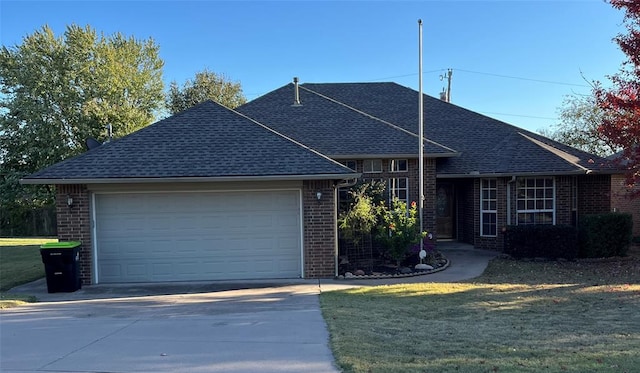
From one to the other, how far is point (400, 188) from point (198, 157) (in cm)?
667

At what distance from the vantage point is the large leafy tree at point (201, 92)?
3678 centimetres

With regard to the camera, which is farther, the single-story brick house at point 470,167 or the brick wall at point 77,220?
the single-story brick house at point 470,167

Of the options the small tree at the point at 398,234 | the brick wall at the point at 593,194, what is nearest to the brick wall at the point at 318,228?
the small tree at the point at 398,234

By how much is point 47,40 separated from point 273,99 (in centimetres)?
2166

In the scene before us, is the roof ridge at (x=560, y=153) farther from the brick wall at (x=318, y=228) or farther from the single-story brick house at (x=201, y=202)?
the brick wall at (x=318, y=228)

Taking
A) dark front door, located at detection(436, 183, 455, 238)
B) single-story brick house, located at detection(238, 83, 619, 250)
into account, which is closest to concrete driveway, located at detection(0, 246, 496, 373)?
single-story brick house, located at detection(238, 83, 619, 250)

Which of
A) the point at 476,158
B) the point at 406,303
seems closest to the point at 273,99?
the point at 476,158

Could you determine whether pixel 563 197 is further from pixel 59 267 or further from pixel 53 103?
pixel 53 103

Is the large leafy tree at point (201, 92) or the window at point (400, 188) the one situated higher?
the large leafy tree at point (201, 92)

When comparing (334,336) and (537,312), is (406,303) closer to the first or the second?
(537,312)

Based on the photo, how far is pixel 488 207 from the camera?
15.0 meters

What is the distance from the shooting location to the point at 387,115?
18.3 metres

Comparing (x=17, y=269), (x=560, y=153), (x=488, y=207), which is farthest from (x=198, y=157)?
(x=560, y=153)

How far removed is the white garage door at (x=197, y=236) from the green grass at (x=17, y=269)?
2003 millimetres
